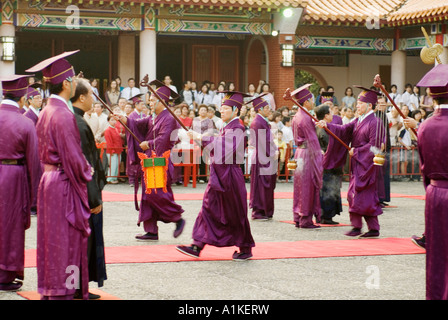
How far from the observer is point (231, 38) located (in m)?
23.4

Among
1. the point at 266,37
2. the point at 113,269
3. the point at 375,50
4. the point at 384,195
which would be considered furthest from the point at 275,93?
the point at 113,269

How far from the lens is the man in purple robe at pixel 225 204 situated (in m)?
8.31

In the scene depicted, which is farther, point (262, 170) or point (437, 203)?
point (262, 170)

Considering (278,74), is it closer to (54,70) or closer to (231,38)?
(231,38)

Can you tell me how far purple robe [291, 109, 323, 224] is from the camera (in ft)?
35.8

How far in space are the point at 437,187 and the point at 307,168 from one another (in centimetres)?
513

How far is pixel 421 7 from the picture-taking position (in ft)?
70.9

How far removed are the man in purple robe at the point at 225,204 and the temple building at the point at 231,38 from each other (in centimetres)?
1121

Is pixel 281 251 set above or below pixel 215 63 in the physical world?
below

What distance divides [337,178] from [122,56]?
11994 mm

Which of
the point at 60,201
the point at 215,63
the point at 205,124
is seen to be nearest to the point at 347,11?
the point at 215,63

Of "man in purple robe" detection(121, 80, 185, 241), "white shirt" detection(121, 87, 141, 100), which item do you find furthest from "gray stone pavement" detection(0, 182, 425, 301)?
"white shirt" detection(121, 87, 141, 100)

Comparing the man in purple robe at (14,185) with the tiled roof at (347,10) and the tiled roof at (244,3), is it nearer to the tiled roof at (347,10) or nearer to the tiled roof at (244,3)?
the tiled roof at (244,3)
